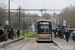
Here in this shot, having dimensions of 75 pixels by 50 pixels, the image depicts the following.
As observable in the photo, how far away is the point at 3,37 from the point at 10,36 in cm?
566

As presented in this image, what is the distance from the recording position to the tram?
23219 mm

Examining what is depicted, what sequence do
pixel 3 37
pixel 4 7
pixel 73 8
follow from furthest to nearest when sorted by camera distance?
1. pixel 73 8
2. pixel 4 7
3. pixel 3 37

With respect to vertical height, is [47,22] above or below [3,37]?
above

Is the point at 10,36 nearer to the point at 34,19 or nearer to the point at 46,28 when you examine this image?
the point at 46,28

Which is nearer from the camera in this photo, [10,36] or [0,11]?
[10,36]

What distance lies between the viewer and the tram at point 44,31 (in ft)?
76.2

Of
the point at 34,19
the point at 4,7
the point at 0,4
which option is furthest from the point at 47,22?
the point at 34,19

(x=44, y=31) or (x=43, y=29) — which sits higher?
(x=43, y=29)

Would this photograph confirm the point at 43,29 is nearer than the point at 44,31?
No

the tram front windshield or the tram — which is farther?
the tram front windshield

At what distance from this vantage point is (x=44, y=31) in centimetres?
2336

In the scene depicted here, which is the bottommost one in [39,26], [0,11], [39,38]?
[39,38]

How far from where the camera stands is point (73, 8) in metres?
66.4

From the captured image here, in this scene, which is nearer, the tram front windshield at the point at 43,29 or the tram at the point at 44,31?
the tram at the point at 44,31
